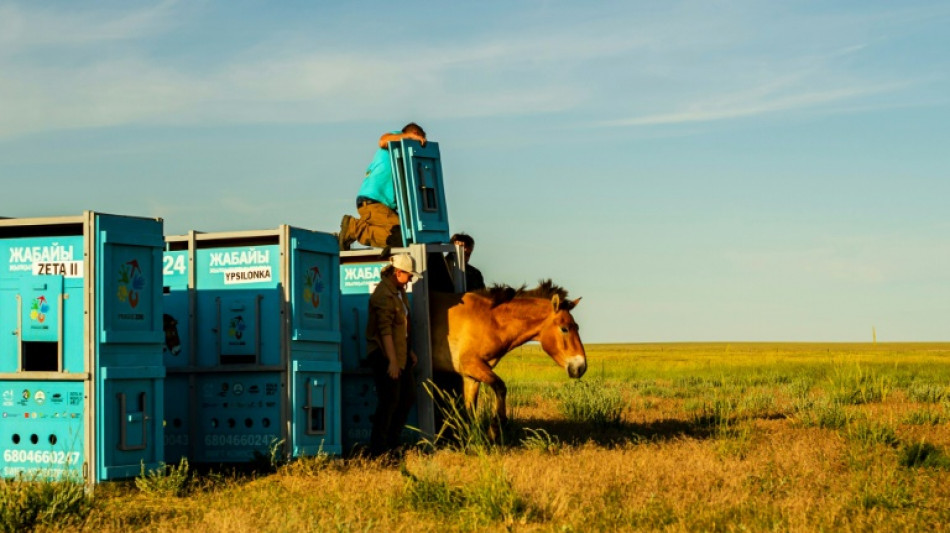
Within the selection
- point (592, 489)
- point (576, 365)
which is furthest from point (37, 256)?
point (576, 365)

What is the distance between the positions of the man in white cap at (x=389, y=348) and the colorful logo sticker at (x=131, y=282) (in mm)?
2881

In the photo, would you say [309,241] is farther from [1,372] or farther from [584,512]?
[584,512]

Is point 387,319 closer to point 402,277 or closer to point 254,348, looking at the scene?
point 402,277

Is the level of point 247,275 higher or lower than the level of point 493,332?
higher

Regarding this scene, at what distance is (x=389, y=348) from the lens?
1386 cm

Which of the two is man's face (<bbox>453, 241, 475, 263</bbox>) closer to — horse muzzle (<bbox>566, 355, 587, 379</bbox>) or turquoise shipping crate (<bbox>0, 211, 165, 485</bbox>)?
horse muzzle (<bbox>566, 355, 587, 379</bbox>)

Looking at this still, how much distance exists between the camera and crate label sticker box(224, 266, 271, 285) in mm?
13164

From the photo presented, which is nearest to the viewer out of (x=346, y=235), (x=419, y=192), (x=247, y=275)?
(x=247, y=275)

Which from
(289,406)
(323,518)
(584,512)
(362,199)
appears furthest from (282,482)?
(362,199)

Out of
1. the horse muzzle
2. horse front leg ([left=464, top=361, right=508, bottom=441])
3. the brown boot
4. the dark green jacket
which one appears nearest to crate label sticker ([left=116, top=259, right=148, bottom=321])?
the dark green jacket

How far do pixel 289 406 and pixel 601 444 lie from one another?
168 inches

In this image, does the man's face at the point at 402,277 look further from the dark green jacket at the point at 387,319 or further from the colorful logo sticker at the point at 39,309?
the colorful logo sticker at the point at 39,309

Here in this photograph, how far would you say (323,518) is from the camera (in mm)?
10023

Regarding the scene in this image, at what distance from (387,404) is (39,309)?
3.84 m
